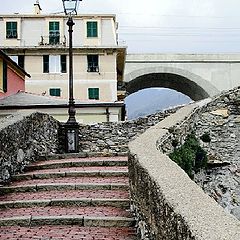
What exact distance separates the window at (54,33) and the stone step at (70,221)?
27355 mm

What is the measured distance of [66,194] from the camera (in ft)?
24.9

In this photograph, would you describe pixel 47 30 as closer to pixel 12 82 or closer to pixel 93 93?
pixel 93 93

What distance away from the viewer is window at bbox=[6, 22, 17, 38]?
33625mm

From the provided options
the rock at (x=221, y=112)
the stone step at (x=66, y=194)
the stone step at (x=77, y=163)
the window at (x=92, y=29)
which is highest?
the window at (x=92, y=29)

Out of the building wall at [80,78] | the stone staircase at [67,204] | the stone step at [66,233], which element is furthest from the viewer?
the building wall at [80,78]

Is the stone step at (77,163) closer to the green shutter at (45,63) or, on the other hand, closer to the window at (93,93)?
the window at (93,93)

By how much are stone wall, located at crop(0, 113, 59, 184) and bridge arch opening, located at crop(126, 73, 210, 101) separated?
28137 millimetres

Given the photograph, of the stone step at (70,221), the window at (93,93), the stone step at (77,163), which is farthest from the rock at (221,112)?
the window at (93,93)

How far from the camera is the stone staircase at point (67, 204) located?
6180mm

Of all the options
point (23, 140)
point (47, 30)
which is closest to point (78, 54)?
point (47, 30)

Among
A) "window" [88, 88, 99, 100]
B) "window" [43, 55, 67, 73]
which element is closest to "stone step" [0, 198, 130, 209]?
"window" [88, 88, 99, 100]

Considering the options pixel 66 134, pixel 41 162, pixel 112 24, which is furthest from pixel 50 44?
pixel 41 162

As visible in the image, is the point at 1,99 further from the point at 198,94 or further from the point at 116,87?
the point at 198,94

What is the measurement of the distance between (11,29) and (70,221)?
2855 cm
